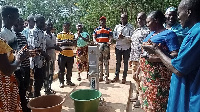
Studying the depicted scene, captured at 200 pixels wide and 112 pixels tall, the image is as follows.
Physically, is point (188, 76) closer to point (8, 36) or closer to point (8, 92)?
point (8, 92)

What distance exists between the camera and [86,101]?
308 centimetres

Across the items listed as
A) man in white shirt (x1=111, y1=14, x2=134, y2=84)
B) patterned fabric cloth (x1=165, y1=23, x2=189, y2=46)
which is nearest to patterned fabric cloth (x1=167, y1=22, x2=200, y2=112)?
patterned fabric cloth (x1=165, y1=23, x2=189, y2=46)

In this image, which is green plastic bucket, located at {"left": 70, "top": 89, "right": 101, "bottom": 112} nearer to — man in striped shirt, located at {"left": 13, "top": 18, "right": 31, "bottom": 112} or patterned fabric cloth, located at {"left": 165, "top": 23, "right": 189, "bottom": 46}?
man in striped shirt, located at {"left": 13, "top": 18, "right": 31, "bottom": 112}

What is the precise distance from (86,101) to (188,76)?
197cm

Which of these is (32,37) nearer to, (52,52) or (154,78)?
(52,52)

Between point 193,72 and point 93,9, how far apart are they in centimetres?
1050

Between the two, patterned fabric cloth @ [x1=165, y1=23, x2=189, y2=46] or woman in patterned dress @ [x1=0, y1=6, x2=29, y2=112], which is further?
patterned fabric cloth @ [x1=165, y1=23, x2=189, y2=46]

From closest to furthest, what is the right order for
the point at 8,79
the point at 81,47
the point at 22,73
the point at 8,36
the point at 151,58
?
the point at 8,79 → the point at 151,58 → the point at 8,36 → the point at 22,73 → the point at 81,47

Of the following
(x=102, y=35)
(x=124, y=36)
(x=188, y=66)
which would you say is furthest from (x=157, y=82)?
(x=102, y=35)

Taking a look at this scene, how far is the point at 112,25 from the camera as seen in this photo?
10.9 meters

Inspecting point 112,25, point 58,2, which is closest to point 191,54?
point 112,25

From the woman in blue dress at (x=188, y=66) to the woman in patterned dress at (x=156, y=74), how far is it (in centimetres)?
55

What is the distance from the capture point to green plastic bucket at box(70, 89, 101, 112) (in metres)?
3.10

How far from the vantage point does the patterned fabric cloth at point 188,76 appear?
53.4 inches
